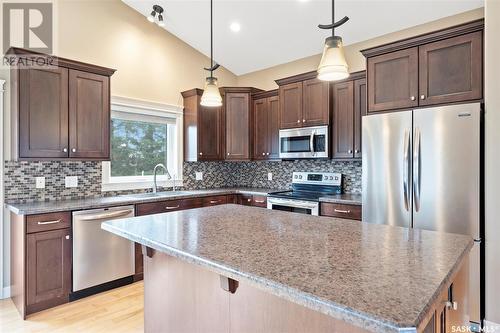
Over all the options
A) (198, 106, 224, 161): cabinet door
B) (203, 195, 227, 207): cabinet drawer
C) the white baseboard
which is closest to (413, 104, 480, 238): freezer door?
(203, 195, 227, 207): cabinet drawer

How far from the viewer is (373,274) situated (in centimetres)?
101

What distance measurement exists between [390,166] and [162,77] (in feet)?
10.5

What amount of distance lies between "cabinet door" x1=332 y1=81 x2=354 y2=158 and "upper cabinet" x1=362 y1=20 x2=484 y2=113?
52 cm

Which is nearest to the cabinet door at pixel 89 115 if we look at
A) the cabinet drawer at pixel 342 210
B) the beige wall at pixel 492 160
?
the cabinet drawer at pixel 342 210

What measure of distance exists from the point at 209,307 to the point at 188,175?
3193 mm

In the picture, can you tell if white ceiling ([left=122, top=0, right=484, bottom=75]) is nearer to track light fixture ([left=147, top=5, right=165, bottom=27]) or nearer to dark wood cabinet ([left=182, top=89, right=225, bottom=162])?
track light fixture ([left=147, top=5, right=165, bottom=27])

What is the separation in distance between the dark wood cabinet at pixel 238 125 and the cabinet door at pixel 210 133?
123mm

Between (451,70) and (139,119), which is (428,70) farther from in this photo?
(139,119)

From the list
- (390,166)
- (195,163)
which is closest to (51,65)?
(195,163)

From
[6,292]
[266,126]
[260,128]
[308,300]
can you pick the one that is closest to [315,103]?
[266,126]

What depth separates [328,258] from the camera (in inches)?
46.5

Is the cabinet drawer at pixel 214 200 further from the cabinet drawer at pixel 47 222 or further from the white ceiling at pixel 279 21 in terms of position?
the white ceiling at pixel 279 21

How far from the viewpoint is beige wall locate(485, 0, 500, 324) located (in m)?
2.31

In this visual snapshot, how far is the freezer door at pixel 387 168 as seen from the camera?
266 cm
